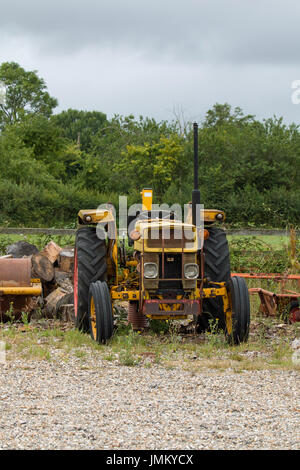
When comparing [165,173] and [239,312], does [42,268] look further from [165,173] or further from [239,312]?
[165,173]

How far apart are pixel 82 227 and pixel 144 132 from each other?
32827mm

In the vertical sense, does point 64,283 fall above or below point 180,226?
below

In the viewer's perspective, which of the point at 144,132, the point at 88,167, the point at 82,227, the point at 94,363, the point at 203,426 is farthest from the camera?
the point at 144,132

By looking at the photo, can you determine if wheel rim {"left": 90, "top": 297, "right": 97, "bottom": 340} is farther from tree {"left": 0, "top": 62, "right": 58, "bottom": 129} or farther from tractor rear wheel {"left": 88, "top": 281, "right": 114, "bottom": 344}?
tree {"left": 0, "top": 62, "right": 58, "bottom": 129}

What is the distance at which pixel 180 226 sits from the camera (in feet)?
25.6

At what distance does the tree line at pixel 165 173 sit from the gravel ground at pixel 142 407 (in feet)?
49.7

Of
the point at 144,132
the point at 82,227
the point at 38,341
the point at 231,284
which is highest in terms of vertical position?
the point at 144,132

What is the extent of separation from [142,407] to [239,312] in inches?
97.4

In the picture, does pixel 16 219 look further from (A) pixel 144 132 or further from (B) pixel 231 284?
(B) pixel 231 284

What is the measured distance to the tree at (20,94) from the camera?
55.2 m

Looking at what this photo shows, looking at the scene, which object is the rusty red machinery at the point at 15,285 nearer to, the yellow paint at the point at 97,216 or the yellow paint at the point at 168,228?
the yellow paint at the point at 97,216

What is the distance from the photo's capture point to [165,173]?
31375 millimetres

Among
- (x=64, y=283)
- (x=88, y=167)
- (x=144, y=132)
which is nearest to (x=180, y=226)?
(x=64, y=283)

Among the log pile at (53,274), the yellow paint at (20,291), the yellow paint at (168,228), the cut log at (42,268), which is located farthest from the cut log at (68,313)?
the yellow paint at (168,228)
